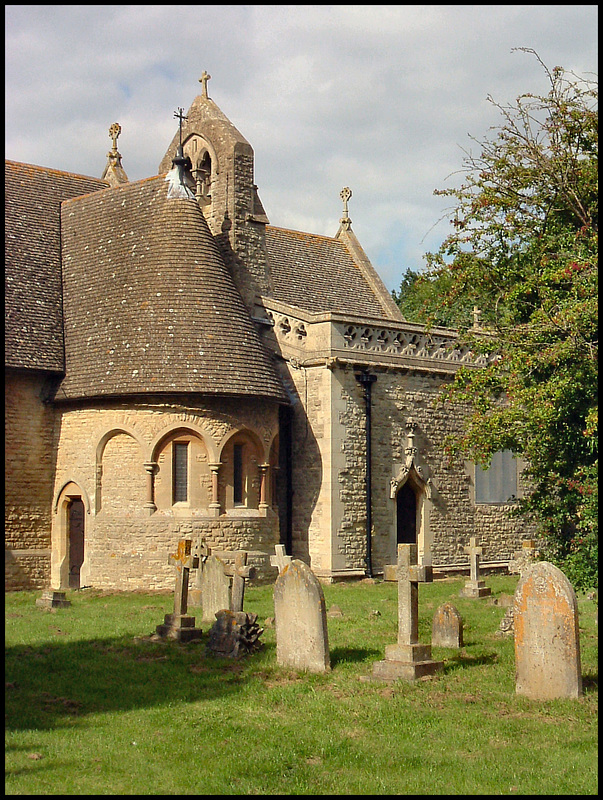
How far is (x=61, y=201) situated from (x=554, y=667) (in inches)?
849

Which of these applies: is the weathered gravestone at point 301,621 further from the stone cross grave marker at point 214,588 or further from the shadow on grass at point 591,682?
the stone cross grave marker at point 214,588

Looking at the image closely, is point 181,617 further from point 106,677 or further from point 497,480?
point 497,480

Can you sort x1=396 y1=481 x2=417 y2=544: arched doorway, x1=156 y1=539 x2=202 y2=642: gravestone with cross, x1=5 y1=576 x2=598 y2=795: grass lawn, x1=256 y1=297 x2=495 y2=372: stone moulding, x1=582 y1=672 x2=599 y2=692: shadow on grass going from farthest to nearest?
1. x1=396 y1=481 x2=417 y2=544: arched doorway
2. x1=256 y1=297 x2=495 y2=372: stone moulding
3. x1=156 y1=539 x2=202 y2=642: gravestone with cross
4. x1=582 y1=672 x2=599 y2=692: shadow on grass
5. x1=5 y1=576 x2=598 y2=795: grass lawn

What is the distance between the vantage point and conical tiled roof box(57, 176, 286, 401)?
22.8 meters

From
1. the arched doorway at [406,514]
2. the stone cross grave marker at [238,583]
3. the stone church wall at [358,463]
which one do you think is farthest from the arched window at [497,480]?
the stone cross grave marker at [238,583]

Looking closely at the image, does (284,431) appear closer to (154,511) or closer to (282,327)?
(282,327)

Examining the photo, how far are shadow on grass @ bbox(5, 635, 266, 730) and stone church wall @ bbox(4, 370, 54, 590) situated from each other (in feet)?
31.4

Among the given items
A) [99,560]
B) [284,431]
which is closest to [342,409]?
[284,431]

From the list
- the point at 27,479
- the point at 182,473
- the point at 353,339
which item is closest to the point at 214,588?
the point at 182,473

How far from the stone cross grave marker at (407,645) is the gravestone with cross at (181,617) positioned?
356cm

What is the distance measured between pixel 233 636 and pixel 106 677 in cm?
207

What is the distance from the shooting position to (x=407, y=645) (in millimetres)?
12523

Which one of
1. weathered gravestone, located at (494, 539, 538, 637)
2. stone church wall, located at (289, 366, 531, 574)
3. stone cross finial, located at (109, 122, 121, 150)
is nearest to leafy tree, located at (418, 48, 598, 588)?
weathered gravestone, located at (494, 539, 538, 637)

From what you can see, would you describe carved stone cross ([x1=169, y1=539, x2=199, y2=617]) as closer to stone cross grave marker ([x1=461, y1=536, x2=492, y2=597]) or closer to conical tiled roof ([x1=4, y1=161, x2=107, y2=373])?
stone cross grave marker ([x1=461, y1=536, x2=492, y2=597])
